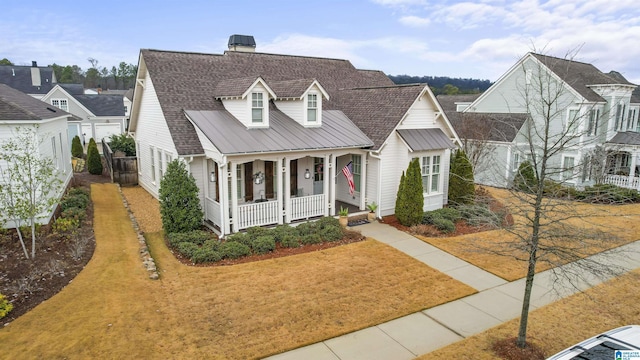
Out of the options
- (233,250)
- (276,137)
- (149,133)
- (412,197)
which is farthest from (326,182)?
(149,133)

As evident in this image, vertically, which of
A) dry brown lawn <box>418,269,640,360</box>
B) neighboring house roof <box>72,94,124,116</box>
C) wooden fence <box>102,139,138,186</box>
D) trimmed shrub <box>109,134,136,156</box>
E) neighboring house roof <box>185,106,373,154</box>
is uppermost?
neighboring house roof <box>72,94,124,116</box>

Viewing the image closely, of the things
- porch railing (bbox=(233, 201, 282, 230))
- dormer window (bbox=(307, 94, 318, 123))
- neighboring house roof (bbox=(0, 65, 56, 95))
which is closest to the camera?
porch railing (bbox=(233, 201, 282, 230))

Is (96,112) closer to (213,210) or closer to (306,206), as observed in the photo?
(213,210)

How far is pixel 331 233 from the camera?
14656 millimetres

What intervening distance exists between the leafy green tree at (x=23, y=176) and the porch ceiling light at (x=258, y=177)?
7083mm

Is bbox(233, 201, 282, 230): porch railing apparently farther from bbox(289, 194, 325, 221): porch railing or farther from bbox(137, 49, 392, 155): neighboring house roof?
bbox(137, 49, 392, 155): neighboring house roof

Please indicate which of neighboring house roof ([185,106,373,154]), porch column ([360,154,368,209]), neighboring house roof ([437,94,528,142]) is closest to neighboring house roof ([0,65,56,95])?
neighboring house roof ([185,106,373,154])

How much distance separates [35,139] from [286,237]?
917 cm

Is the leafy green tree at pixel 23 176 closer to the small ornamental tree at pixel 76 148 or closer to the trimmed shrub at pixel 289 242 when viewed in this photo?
the trimmed shrub at pixel 289 242

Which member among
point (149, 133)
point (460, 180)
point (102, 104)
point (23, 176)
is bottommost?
point (460, 180)

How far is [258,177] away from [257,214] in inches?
98.8

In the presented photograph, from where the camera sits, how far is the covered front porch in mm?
14445

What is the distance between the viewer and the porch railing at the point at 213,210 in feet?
49.0

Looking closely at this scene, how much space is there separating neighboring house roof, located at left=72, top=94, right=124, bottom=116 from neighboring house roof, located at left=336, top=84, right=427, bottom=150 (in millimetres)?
36264
